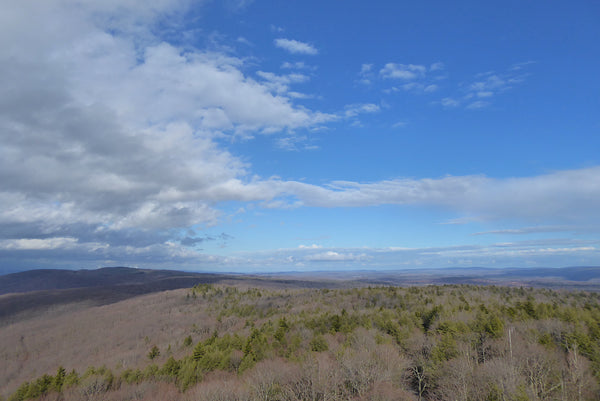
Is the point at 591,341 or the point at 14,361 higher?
the point at 591,341

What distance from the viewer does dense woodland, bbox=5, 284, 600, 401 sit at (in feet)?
68.8

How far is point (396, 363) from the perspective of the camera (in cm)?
2584

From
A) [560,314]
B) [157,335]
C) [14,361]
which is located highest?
[560,314]

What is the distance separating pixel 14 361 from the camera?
253 feet

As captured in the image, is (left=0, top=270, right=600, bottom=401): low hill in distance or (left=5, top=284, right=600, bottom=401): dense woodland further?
(left=0, top=270, right=600, bottom=401): low hill in distance

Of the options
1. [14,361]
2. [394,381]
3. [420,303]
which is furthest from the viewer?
[14,361]

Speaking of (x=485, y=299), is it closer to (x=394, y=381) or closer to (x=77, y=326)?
(x=394, y=381)

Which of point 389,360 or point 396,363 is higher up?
point 389,360

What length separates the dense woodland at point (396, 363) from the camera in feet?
68.8

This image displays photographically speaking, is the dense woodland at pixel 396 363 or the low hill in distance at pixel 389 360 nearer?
the dense woodland at pixel 396 363

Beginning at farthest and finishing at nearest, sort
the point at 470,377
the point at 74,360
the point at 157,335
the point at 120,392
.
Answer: the point at 157,335, the point at 74,360, the point at 120,392, the point at 470,377

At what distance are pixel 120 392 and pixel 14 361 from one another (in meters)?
75.6

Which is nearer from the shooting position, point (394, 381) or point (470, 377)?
point (470, 377)

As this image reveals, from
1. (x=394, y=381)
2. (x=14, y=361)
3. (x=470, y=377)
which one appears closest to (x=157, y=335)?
(x=14, y=361)
